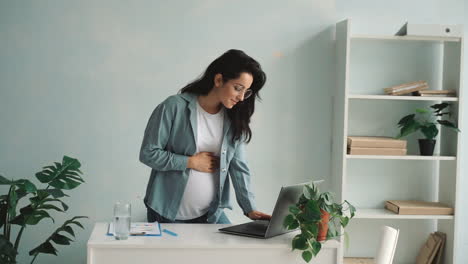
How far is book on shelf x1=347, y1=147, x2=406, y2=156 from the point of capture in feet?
13.6

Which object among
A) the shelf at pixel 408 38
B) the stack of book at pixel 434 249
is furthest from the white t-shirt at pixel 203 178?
the stack of book at pixel 434 249

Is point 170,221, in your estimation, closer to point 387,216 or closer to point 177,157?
point 177,157

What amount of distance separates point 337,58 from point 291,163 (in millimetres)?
785

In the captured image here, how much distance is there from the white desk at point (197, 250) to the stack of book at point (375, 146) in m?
1.58

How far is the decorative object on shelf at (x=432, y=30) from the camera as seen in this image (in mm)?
4102

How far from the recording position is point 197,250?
2.55 m

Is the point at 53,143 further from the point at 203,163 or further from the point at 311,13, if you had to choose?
the point at 311,13

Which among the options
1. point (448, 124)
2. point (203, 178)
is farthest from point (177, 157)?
point (448, 124)

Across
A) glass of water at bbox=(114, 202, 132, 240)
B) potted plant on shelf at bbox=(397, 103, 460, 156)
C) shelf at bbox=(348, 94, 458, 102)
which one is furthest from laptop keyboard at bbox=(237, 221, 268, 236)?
potted plant on shelf at bbox=(397, 103, 460, 156)

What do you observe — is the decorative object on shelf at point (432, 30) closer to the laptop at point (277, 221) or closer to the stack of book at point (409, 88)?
the stack of book at point (409, 88)

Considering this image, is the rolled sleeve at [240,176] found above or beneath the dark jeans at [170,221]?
above

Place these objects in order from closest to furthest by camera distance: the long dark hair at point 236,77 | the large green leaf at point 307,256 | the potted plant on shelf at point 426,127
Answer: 1. the large green leaf at point 307,256
2. the long dark hair at point 236,77
3. the potted plant on shelf at point 426,127

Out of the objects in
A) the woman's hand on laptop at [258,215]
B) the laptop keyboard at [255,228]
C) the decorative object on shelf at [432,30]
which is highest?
the decorative object on shelf at [432,30]

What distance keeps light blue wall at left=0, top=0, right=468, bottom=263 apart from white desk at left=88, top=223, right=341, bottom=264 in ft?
5.28
